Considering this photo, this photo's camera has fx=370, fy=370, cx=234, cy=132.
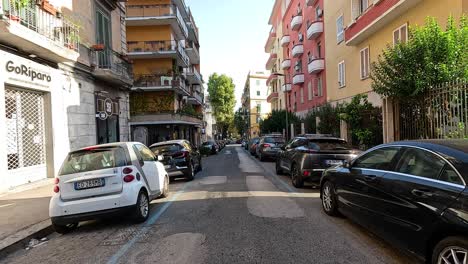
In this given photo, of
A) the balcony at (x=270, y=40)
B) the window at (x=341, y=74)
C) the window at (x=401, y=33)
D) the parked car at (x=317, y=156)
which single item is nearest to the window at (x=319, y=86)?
the window at (x=341, y=74)

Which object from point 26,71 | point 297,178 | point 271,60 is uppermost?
point 271,60

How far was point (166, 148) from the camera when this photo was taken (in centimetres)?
1366

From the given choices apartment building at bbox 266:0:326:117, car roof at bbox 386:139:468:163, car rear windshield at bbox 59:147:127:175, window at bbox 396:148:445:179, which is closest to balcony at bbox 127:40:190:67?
apartment building at bbox 266:0:326:117

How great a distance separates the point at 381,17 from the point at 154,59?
24.0 metres

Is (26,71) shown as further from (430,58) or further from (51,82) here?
(430,58)

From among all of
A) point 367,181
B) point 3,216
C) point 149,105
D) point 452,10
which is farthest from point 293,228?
point 149,105

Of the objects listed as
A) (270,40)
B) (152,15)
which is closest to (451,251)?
(152,15)

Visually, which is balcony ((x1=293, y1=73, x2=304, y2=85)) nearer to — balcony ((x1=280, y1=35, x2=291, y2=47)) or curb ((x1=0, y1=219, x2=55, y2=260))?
balcony ((x1=280, y1=35, x2=291, y2=47))

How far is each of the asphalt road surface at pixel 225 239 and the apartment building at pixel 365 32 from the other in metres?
7.99

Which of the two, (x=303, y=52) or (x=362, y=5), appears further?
(x=303, y=52)

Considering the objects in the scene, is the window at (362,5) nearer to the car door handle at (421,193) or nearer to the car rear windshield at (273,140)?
the car rear windshield at (273,140)

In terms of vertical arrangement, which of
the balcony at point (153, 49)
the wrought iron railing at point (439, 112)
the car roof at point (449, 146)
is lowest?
the car roof at point (449, 146)

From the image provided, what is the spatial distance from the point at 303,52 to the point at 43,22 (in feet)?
91.2

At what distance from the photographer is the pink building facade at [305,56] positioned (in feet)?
96.4
